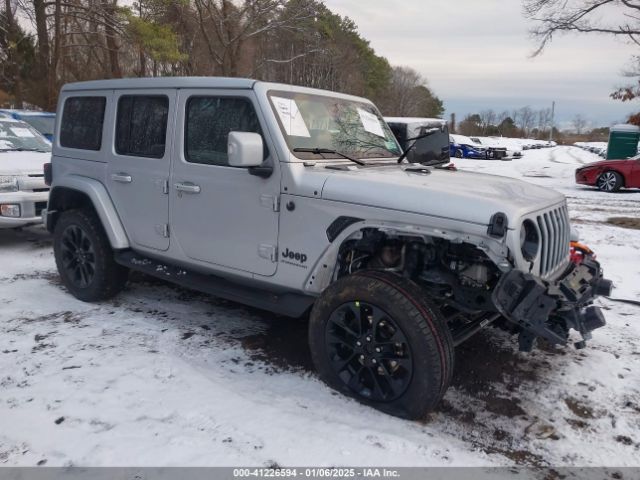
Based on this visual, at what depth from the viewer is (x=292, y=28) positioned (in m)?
24.6

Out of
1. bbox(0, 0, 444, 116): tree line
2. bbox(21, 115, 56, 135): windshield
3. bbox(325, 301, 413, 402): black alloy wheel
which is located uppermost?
bbox(0, 0, 444, 116): tree line

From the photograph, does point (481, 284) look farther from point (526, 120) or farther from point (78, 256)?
point (526, 120)

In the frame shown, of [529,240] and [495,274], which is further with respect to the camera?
[495,274]

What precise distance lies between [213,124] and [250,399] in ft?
6.54

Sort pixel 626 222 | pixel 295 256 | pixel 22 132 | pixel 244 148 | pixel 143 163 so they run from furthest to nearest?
pixel 626 222
pixel 22 132
pixel 143 163
pixel 295 256
pixel 244 148

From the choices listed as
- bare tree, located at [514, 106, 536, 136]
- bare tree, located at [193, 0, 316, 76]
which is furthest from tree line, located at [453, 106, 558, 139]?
bare tree, located at [193, 0, 316, 76]

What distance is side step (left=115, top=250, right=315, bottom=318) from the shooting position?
11.5ft

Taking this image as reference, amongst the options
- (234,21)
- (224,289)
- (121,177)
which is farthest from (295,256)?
(234,21)

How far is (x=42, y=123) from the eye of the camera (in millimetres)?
11656

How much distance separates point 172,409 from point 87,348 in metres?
1.18

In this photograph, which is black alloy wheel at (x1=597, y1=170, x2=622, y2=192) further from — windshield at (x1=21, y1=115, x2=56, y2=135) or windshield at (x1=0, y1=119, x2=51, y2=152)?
windshield at (x1=21, y1=115, x2=56, y2=135)

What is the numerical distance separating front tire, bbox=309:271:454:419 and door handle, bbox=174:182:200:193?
1341mm

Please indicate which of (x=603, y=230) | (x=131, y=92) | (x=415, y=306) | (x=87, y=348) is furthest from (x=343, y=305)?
(x=603, y=230)

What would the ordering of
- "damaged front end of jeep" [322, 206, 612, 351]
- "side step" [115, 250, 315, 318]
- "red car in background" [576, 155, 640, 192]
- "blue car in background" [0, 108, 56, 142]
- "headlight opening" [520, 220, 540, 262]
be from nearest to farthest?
"damaged front end of jeep" [322, 206, 612, 351] < "headlight opening" [520, 220, 540, 262] < "side step" [115, 250, 315, 318] < "blue car in background" [0, 108, 56, 142] < "red car in background" [576, 155, 640, 192]
